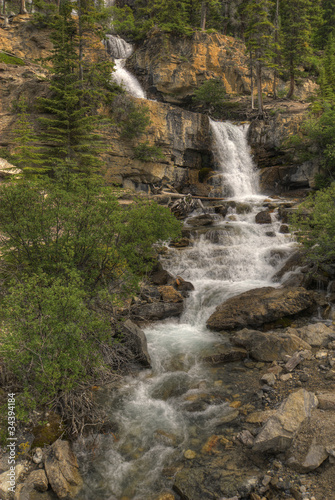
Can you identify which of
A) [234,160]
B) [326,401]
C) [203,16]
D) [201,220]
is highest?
[203,16]

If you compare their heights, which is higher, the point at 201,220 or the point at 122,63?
the point at 122,63

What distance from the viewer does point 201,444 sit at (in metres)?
6.66

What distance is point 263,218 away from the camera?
70.4 feet

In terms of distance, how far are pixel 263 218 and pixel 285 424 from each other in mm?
17233

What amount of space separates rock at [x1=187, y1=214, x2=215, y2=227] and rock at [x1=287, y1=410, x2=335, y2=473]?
17080 mm

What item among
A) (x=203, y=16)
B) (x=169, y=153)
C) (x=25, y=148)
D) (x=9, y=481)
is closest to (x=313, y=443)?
(x=9, y=481)

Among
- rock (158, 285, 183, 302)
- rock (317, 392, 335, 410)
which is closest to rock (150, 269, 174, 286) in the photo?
rock (158, 285, 183, 302)

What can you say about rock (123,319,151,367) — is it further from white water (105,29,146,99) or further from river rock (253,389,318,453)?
white water (105,29,146,99)

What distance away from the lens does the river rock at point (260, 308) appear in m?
12.0

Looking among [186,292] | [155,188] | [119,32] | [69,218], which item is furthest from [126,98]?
[119,32]

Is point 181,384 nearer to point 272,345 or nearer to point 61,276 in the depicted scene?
point 272,345

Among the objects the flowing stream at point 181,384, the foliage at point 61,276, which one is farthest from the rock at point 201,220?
the foliage at point 61,276

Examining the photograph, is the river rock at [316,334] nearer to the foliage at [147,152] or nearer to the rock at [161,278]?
the rock at [161,278]

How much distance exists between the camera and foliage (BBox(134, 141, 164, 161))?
2644 centimetres
